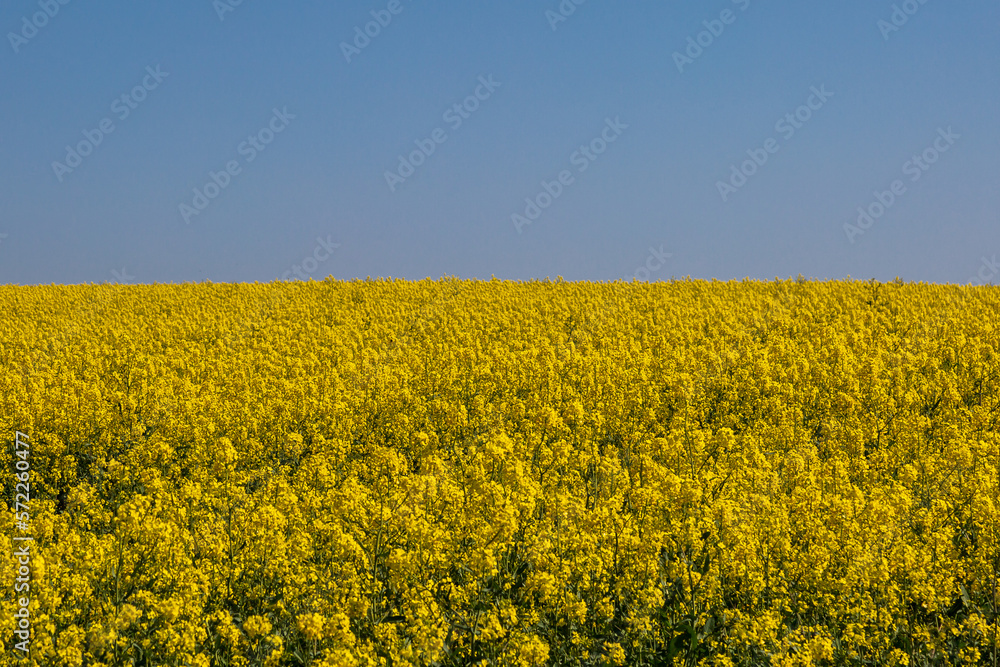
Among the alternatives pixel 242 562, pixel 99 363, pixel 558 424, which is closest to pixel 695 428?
pixel 558 424

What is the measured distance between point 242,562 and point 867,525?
5.67 meters

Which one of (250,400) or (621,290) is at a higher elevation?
(621,290)

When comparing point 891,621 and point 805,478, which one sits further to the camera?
point 805,478

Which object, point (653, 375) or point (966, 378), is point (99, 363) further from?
point (966, 378)

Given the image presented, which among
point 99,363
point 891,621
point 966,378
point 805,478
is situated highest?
point 99,363

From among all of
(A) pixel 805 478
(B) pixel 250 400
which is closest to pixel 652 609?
(A) pixel 805 478

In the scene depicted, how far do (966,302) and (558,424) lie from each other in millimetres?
19532

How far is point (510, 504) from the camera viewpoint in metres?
7.03

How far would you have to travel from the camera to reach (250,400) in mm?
11828

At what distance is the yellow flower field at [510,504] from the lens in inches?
233

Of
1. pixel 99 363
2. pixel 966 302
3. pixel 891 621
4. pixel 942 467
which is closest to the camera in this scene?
pixel 891 621

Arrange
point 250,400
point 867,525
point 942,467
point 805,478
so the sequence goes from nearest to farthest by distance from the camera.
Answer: point 867,525 → point 805,478 → point 942,467 → point 250,400

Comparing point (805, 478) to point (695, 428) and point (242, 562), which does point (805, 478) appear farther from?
point (242, 562)

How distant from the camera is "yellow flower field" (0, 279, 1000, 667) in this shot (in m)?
5.92
